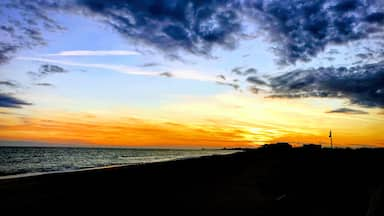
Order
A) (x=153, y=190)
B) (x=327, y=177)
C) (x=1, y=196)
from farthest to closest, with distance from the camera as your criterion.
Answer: (x=327, y=177), (x=153, y=190), (x=1, y=196)

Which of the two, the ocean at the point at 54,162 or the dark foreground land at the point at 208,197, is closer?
the dark foreground land at the point at 208,197

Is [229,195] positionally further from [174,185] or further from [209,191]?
[174,185]

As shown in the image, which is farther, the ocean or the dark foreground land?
the ocean

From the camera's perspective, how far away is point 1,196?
1326cm

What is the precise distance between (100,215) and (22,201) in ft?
14.0

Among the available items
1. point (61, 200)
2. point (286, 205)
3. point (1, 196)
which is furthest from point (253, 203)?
point (1, 196)

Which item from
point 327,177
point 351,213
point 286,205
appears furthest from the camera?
point 327,177

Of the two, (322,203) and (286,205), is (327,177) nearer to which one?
(322,203)

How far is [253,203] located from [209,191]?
3.29m

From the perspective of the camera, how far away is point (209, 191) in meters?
15.0

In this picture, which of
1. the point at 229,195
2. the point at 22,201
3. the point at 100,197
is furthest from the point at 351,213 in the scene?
the point at 22,201

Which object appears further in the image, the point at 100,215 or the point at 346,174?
the point at 346,174

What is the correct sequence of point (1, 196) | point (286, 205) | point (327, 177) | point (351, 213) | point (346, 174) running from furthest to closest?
1. point (346, 174)
2. point (327, 177)
3. point (1, 196)
4. point (286, 205)
5. point (351, 213)

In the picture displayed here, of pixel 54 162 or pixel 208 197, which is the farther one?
pixel 54 162
